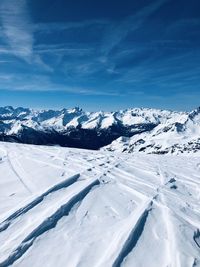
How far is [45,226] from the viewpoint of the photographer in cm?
639

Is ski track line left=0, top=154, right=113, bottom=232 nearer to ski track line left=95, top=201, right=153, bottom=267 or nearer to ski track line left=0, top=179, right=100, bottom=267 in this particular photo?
ski track line left=0, top=179, right=100, bottom=267

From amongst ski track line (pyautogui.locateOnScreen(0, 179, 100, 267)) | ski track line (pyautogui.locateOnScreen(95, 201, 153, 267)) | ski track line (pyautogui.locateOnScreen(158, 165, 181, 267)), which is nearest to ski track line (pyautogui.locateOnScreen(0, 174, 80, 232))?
ski track line (pyautogui.locateOnScreen(0, 179, 100, 267))

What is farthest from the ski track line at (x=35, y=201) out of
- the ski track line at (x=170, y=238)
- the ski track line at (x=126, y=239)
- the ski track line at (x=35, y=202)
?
the ski track line at (x=170, y=238)

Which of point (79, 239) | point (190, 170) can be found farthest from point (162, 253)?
point (190, 170)

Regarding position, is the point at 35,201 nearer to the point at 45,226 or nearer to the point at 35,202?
the point at 35,202

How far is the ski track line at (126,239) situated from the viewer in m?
5.28

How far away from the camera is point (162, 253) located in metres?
5.75

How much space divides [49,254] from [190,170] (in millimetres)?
11044

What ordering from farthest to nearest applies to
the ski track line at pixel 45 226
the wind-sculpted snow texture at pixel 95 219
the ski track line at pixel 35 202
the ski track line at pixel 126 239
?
the ski track line at pixel 35 202 < the wind-sculpted snow texture at pixel 95 219 < the ski track line at pixel 126 239 < the ski track line at pixel 45 226

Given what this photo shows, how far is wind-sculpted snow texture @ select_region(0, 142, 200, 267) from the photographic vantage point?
5.41 m

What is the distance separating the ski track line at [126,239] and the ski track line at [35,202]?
91.0 inches

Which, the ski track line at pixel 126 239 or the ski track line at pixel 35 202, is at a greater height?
the ski track line at pixel 35 202

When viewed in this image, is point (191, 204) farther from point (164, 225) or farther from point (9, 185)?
point (9, 185)

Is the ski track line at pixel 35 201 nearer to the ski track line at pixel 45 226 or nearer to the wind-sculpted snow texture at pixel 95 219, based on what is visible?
the wind-sculpted snow texture at pixel 95 219
